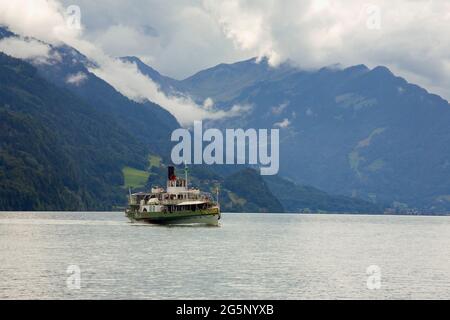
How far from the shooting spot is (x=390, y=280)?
97500 millimetres

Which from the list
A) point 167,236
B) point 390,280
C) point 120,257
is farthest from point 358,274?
point 167,236

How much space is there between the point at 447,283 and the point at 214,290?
95.7 feet

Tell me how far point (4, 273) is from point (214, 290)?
26.8 m

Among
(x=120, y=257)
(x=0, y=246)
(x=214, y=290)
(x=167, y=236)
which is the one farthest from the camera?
(x=167, y=236)

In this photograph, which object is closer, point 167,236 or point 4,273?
point 4,273

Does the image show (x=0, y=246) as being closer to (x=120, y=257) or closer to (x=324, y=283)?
(x=120, y=257)

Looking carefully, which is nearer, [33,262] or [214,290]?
[214,290]

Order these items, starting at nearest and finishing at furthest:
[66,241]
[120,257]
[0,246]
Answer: [120,257], [0,246], [66,241]

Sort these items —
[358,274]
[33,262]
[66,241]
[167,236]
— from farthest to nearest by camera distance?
1. [167,236]
2. [66,241]
3. [33,262]
4. [358,274]

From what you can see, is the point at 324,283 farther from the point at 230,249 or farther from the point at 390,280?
the point at 230,249

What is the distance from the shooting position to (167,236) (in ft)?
574

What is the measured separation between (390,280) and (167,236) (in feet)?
274
